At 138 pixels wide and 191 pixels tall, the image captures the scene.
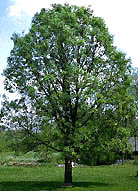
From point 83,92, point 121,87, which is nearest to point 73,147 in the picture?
point 83,92

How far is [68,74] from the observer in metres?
17.2

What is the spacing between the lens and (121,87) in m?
18.6

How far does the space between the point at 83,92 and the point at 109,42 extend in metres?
3.96

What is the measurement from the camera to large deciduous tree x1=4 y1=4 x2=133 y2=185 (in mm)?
17312

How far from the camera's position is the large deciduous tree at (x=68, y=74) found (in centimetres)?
1731

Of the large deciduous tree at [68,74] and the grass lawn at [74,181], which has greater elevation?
the large deciduous tree at [68,74]

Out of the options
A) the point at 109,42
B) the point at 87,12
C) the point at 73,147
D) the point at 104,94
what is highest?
the point at 87,12

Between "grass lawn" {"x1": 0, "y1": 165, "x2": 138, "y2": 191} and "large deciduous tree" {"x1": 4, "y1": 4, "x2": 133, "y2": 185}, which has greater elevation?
"large deciduous tree" {"x1": 4, "y1": 4, "x2": 133, "y2": 185}

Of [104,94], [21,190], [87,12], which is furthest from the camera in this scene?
[87,12]

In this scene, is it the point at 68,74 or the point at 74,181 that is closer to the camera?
the point at 68,74

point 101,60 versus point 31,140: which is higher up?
point 101,60

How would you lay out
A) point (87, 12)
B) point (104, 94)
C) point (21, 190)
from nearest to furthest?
point (21, 190), point (104, 94), point (87, 12)

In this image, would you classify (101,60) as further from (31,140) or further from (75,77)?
(31,140)

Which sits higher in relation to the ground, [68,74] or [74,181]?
[68,74]
